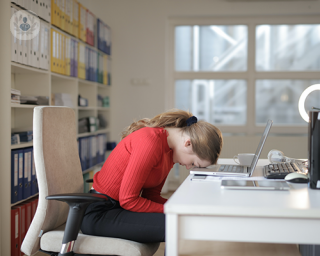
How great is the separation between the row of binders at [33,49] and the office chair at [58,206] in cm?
95

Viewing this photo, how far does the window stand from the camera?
4.15 meters

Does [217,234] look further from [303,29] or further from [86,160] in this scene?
[303,29]

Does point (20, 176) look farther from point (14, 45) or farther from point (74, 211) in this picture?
point (74, 211)

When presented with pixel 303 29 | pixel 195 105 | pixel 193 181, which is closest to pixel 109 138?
pixel 195 105

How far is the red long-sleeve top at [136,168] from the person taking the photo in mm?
1175

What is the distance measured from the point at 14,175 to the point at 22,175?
9cm

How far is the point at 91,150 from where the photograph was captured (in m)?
3.42

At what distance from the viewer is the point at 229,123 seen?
4309 mm

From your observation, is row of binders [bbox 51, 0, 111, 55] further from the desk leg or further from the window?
the desk leg

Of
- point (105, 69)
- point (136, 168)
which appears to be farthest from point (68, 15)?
point (136, 168)

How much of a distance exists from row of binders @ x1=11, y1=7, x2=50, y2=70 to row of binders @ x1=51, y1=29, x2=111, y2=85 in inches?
4.3

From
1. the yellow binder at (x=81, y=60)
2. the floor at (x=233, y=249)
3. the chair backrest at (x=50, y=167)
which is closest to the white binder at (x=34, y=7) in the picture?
the yellow binder at (x=81, y=60)

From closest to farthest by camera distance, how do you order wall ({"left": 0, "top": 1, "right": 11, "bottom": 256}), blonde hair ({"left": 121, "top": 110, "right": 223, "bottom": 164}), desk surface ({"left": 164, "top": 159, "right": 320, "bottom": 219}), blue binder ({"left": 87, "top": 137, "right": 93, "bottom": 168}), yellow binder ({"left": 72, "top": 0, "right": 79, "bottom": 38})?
desk surface ({"left": 164, "top": 159, "right": 320, "bottom": 219})
blonde hair ({"left": 121, "top": 110, "right": 223, "bottom": 164})
wall ({"left": 0, "top": 1, "right": 11, "bottom": 256})
yellow binder ({"left": 72, "top": 0, "right": 79, "bottom": 38})
blue binder ({"left": 87, "top": 137, "right": 93, "bottom": 168})

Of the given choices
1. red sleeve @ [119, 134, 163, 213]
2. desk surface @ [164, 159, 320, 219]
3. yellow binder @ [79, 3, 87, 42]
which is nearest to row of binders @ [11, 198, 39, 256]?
red sleeve @ [119, 134, 163, 213]
